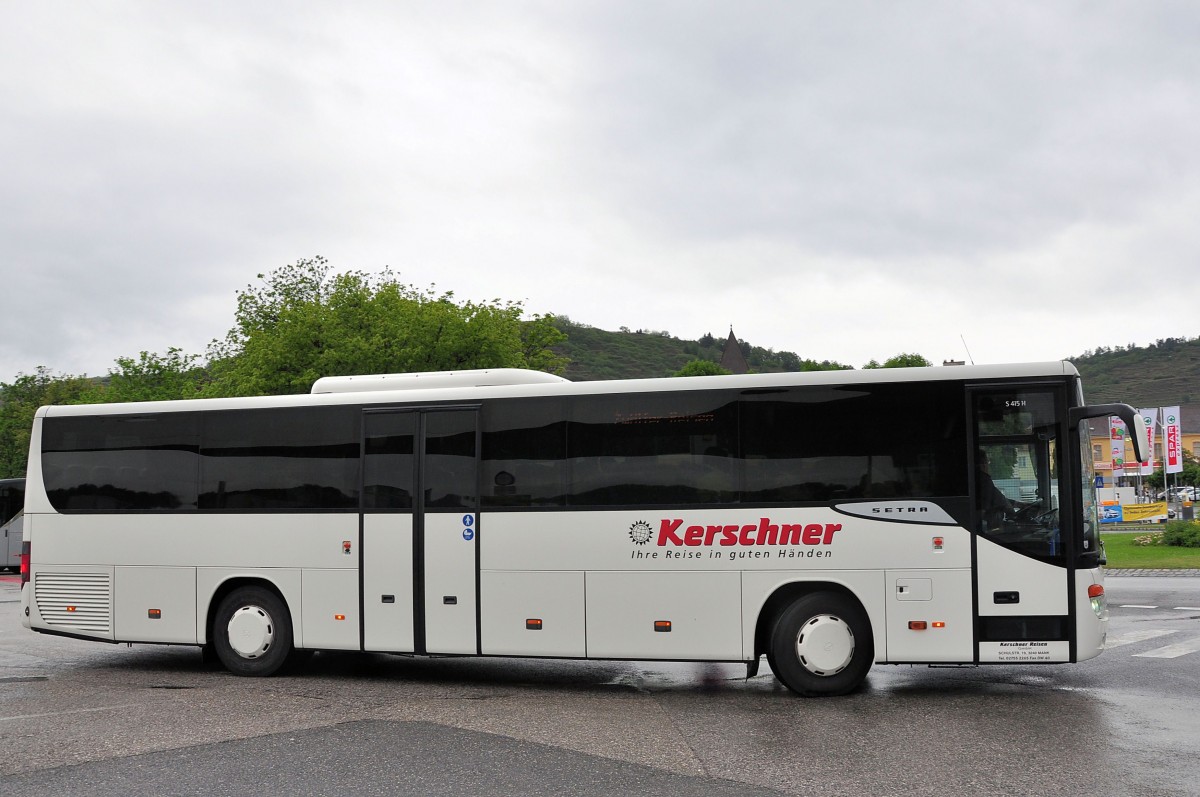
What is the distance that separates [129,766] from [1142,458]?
8.49 metres

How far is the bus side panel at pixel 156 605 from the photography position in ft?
38.9

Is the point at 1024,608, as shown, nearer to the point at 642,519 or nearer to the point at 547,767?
the point at 642,519

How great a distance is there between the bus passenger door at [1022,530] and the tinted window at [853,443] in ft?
A: 0.97

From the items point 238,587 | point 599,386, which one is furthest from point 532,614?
point 238,587

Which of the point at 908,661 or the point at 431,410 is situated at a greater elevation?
the point at 431,410

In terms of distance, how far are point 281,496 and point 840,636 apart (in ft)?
19.5

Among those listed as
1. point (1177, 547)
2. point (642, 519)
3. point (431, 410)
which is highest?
point (431, 410)

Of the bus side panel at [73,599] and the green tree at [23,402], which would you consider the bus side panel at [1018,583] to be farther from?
the green tree at [23,402]

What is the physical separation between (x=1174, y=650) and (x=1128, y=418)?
15.0 ft

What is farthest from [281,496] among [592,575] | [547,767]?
[547,767]

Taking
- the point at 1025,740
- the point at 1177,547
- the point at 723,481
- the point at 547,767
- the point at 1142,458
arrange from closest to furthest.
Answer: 1. the point at 547,767
2. the point at 1025,740
3. the point at 1142,458
4. the point at 723,481
5. the point at 1177,547

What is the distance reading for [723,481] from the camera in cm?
1024

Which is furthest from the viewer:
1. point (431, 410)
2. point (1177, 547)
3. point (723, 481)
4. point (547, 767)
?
point (1177, 547)

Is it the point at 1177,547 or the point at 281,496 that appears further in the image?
the point at 1177,547
